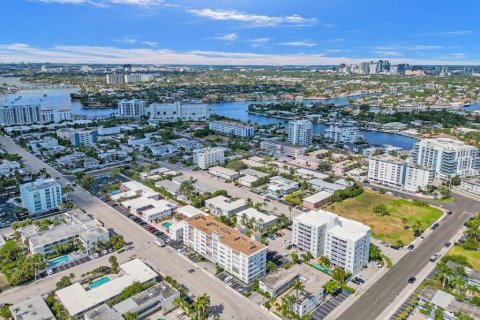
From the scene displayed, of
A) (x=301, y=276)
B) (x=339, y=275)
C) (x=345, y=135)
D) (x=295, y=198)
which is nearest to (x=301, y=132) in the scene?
(x=345, y=135)

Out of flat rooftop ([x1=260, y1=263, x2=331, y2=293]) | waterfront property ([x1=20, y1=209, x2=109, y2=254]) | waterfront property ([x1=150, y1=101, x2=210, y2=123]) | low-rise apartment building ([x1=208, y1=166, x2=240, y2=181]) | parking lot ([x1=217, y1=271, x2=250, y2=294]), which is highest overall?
waterfront property ([x1=150, y1=101, x2=210, y2=123])

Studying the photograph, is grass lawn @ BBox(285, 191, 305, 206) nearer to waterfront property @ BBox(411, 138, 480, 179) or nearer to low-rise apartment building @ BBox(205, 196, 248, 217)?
low-rise apartment building @ BBox(205, 196, 248, 217)

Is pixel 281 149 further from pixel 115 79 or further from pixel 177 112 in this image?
pixel 115 79

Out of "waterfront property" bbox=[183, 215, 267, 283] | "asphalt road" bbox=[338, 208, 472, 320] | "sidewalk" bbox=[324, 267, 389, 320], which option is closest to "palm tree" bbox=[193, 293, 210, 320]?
"waterfront property" bbox=[183, 215, 267, 283]

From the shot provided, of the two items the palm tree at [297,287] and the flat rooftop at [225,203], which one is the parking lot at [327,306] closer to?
the palm tree at [297,287]

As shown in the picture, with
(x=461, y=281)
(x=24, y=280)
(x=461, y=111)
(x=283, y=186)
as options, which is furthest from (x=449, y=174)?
(x=461, y=111)

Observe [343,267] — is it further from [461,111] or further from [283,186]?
[461,111]

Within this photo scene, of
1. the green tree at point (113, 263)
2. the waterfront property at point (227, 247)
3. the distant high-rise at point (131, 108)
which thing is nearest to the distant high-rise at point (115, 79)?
the distant high-rise at point (131, 108)
